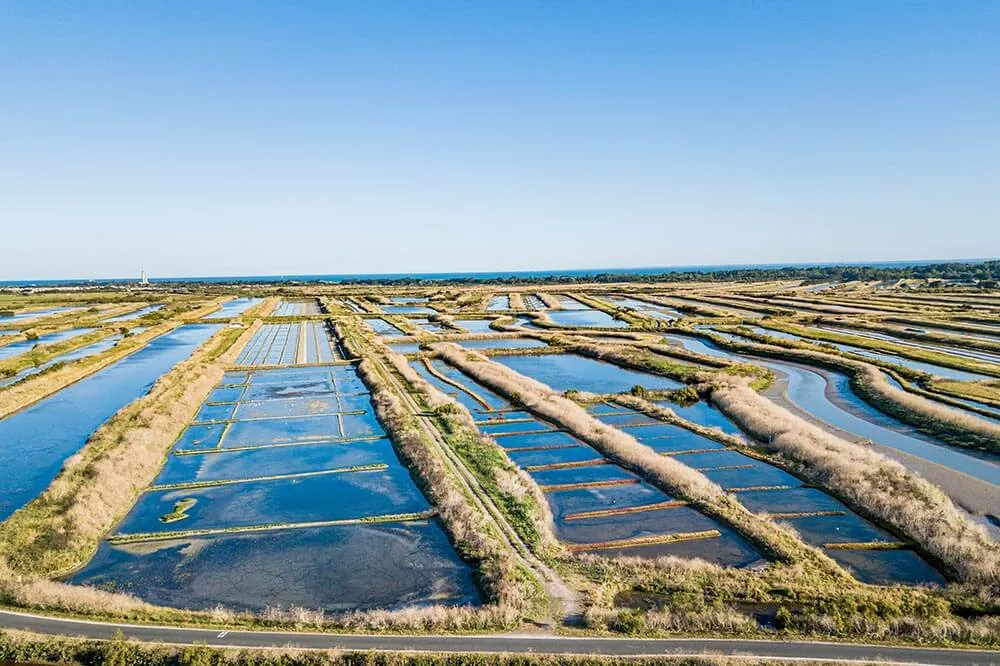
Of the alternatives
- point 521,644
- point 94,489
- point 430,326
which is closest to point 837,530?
point 521,644

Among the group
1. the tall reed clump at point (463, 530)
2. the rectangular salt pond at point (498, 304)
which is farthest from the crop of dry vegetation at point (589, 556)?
the rectangular salt pond at point (498, 304)

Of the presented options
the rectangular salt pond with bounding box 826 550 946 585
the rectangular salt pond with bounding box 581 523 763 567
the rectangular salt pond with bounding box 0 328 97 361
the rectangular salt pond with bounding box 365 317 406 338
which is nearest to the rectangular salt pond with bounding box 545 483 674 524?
the rectangular salt pond with bounding box 581 523 763 567

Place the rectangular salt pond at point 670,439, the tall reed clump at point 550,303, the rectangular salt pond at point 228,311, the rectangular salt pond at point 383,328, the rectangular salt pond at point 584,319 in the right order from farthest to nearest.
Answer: the tall reed clump at point 550,303 → the rectangular salt pond at point 228,311 → the rectangular salt pond at point 584,319 → the rectangular salt pond at point 383,328 → the rectangular salt pond at point 670,439

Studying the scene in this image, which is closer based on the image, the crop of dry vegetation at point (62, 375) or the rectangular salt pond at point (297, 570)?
the rectangular salt pond at point (297, 570)

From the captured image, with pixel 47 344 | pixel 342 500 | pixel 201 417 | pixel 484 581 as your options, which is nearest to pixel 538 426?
pixel 342 500

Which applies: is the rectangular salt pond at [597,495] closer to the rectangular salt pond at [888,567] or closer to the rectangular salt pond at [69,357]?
the rectangular salt pond at [888,567]

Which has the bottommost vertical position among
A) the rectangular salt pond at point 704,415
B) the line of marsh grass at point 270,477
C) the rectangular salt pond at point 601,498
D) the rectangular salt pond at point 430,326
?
the rectangular salt pond at point 601,498

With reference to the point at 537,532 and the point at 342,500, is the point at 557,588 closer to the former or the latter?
the point at 537,532
